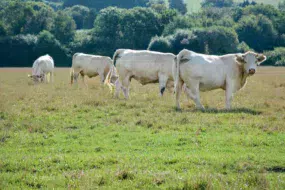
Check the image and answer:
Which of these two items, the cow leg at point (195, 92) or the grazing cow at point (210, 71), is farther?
the grazing cow at point (210, 71)

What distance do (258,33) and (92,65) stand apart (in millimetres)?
73619

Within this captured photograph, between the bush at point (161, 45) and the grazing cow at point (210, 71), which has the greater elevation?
the bush at point (161, 45)

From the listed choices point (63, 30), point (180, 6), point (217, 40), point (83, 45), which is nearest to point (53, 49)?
point (83, 45)

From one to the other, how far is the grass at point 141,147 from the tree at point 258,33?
8109 centimetres

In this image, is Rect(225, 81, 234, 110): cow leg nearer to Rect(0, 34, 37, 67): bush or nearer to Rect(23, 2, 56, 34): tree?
Rect(0, 34, 37, 67): bush

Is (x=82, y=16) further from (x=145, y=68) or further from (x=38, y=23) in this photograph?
(x=145, y=68)

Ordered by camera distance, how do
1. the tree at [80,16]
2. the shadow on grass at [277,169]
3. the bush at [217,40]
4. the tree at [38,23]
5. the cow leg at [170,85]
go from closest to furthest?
the shadow on grass at [277,169] < the cow leg at [170,85] < the bush at [217,40] < the tree at [38,23] < the tree at [80,16]

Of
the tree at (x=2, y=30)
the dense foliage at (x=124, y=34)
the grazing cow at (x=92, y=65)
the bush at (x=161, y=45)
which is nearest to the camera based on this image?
the grazing cow at (x=92, y=65)

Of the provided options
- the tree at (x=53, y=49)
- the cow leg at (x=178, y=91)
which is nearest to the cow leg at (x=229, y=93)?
the cow leg at (x=178, y=91)

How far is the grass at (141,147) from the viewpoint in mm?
8172

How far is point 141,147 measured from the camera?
10633 millimetres

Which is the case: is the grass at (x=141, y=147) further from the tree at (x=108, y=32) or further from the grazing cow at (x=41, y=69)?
the tree at (x=108, y=32)

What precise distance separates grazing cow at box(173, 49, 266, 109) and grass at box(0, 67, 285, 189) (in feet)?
2.15

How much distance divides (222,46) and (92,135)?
69251 millimetres
